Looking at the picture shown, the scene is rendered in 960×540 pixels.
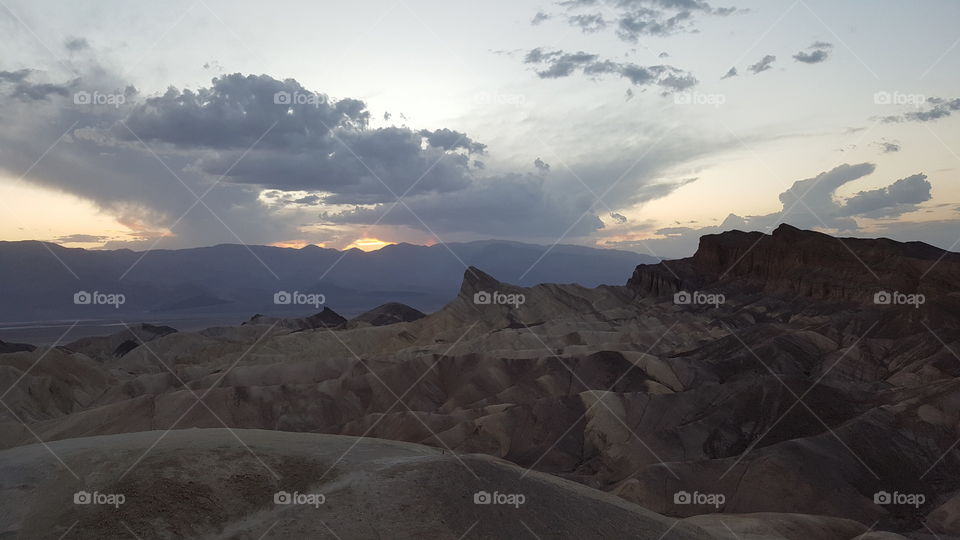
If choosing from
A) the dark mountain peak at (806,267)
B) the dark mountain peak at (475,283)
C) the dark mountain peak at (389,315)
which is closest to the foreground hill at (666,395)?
the dark mountain peak at (806,267)

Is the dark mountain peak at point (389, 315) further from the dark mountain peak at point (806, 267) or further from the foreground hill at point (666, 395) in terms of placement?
the dark mountain peak at point (806, 267)

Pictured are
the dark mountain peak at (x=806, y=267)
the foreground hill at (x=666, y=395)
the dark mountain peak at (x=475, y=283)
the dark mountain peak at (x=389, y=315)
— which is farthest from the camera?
the dark mountain peak at (x=389, y=315)

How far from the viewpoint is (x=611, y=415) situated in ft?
122

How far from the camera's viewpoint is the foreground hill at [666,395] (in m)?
28.2

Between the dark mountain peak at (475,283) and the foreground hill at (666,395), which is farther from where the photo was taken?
the dark mountain peak at (475,283)

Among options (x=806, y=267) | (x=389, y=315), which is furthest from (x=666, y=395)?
(x=389, y=315)

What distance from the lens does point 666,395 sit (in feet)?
131

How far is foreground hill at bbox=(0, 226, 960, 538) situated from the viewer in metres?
28.2

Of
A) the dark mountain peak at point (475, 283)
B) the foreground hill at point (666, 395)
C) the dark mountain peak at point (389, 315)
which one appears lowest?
the foreground hill at point (666, 395)

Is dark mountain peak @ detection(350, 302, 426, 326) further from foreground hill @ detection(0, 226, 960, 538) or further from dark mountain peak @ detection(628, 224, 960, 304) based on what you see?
dark mountain peak @ detection(628, 224, 960, 304)

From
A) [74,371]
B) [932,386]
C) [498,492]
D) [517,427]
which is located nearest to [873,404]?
[932,386]

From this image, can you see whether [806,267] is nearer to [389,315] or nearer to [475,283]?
[475,283]

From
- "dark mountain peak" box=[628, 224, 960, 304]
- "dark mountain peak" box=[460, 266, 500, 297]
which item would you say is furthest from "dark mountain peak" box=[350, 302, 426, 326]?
"dark mountain peak" box=[628, 224, 960, 304]

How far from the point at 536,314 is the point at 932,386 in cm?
5185
